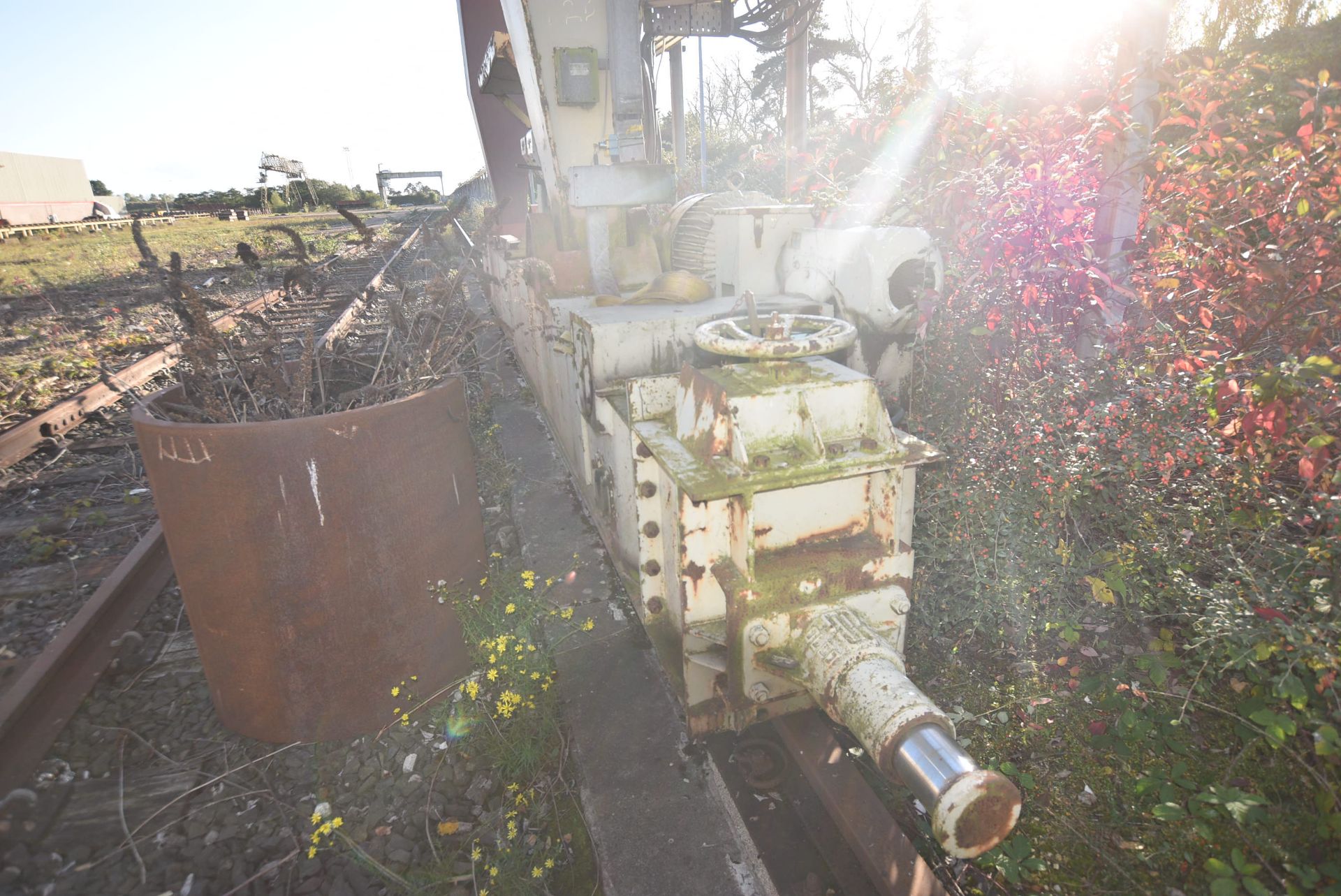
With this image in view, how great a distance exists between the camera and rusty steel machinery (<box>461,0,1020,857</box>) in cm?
183

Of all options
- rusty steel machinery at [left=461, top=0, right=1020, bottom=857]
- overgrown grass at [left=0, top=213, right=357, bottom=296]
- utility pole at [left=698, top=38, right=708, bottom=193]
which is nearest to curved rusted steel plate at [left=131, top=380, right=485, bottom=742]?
rusty steel machinery at [left=461, top=0, right=1020, bottom=857]

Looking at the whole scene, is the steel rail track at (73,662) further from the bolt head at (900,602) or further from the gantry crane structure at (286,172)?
the gantry crane structure at (286,172)

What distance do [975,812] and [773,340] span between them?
4.29 feet

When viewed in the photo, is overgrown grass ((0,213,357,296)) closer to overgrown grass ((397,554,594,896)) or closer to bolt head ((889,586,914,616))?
overgrown grass ((397,554,594,896))

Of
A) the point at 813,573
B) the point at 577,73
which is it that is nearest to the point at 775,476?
the point at 813,573

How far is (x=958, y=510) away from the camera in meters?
2.79

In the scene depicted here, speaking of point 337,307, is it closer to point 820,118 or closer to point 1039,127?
point 1039,127

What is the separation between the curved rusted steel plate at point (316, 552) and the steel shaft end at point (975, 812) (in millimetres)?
1812

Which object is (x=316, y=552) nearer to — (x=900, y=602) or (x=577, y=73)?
(x=900, y=602)

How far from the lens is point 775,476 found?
1855 mm

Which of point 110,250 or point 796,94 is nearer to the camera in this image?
point 796,94

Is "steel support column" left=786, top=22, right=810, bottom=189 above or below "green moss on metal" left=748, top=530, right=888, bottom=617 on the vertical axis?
above

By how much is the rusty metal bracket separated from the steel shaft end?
0.29m

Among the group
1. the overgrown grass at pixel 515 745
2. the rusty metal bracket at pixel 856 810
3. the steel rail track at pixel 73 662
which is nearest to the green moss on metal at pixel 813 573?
the rusty metal bracket at pixel 856 810
